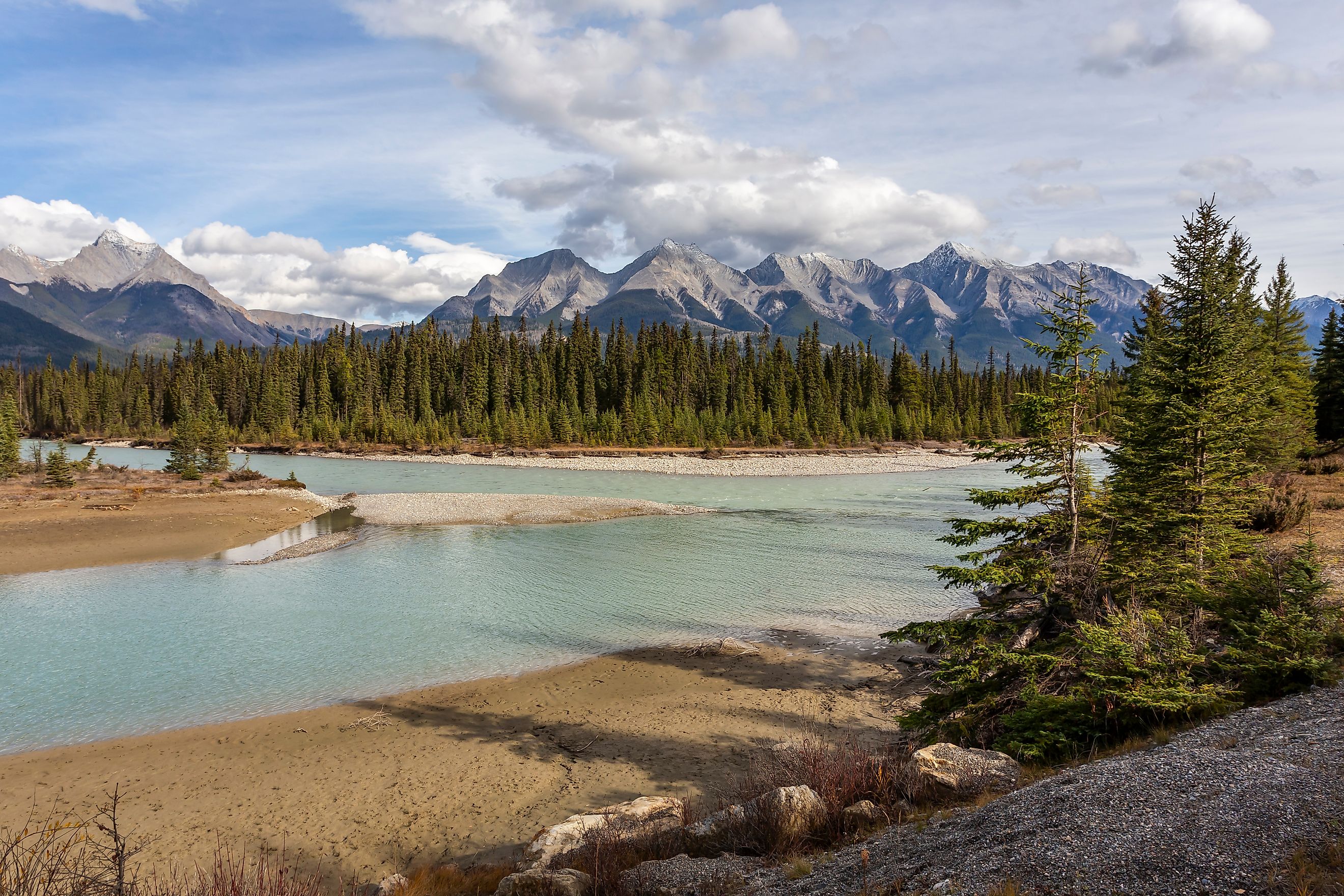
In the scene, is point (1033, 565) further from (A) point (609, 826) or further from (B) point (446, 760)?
Result: (B) point (446, 760)

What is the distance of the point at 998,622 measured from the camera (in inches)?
434

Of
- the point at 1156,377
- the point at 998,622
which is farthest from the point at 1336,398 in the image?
the point at 998,622

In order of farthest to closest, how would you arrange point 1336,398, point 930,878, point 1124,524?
point 1336,398, point 1124,524, point 930,878

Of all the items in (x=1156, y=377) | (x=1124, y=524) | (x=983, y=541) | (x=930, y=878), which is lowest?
(x=983, y=541)

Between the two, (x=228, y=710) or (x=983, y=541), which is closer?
(x=228, y=710)

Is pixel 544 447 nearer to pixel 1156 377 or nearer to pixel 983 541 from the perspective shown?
pixel 983 541

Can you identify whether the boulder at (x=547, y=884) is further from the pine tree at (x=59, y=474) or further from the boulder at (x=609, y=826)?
the pine tree at (x=59, y=474)

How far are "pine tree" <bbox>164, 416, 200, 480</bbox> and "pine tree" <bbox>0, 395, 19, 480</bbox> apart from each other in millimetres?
8353

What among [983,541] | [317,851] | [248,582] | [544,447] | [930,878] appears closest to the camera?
[930,878]

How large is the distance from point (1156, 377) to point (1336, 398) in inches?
1738

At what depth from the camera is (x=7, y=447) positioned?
44.8 m

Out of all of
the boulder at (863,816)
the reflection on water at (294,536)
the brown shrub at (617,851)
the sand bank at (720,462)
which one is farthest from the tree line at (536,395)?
the boulder at (863,816)

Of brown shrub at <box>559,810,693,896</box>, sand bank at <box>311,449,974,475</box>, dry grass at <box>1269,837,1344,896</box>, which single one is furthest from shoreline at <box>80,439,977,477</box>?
dry grass at <box>1269,837,1344,896</box>

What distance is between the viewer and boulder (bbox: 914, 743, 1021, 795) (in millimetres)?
7723
